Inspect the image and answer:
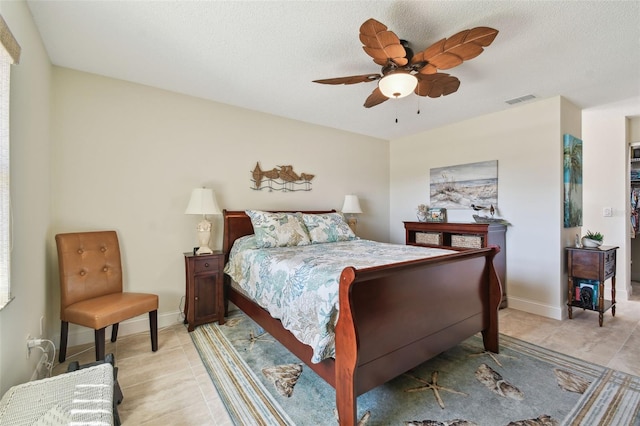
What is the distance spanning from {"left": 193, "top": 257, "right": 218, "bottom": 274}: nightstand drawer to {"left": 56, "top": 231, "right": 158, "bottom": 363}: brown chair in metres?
0.49

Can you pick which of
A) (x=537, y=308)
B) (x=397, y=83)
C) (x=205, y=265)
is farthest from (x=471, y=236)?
(x=205, y=265)

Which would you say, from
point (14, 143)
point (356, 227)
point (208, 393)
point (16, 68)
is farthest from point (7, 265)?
point (356, 227)

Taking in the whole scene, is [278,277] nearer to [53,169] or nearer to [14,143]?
[14,143]

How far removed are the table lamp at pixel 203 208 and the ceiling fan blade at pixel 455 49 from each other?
7.38 ft

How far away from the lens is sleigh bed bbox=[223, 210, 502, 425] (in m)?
1.45

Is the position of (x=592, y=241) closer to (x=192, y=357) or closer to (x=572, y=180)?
(x=572, y=180)

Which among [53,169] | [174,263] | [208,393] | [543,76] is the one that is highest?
[543,76]

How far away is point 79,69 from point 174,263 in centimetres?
203

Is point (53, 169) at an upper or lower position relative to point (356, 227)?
upper

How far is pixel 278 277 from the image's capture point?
2.17 metres

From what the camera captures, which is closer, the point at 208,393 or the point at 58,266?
the point at 208,393

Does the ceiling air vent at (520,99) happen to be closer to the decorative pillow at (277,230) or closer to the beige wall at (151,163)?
the beige wall at (151,163)

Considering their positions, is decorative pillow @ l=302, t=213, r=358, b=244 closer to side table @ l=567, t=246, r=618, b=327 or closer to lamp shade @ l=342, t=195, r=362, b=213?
lamp shade @ l=342, t=195, r=362, b=213

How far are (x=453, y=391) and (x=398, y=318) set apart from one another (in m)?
0.70
